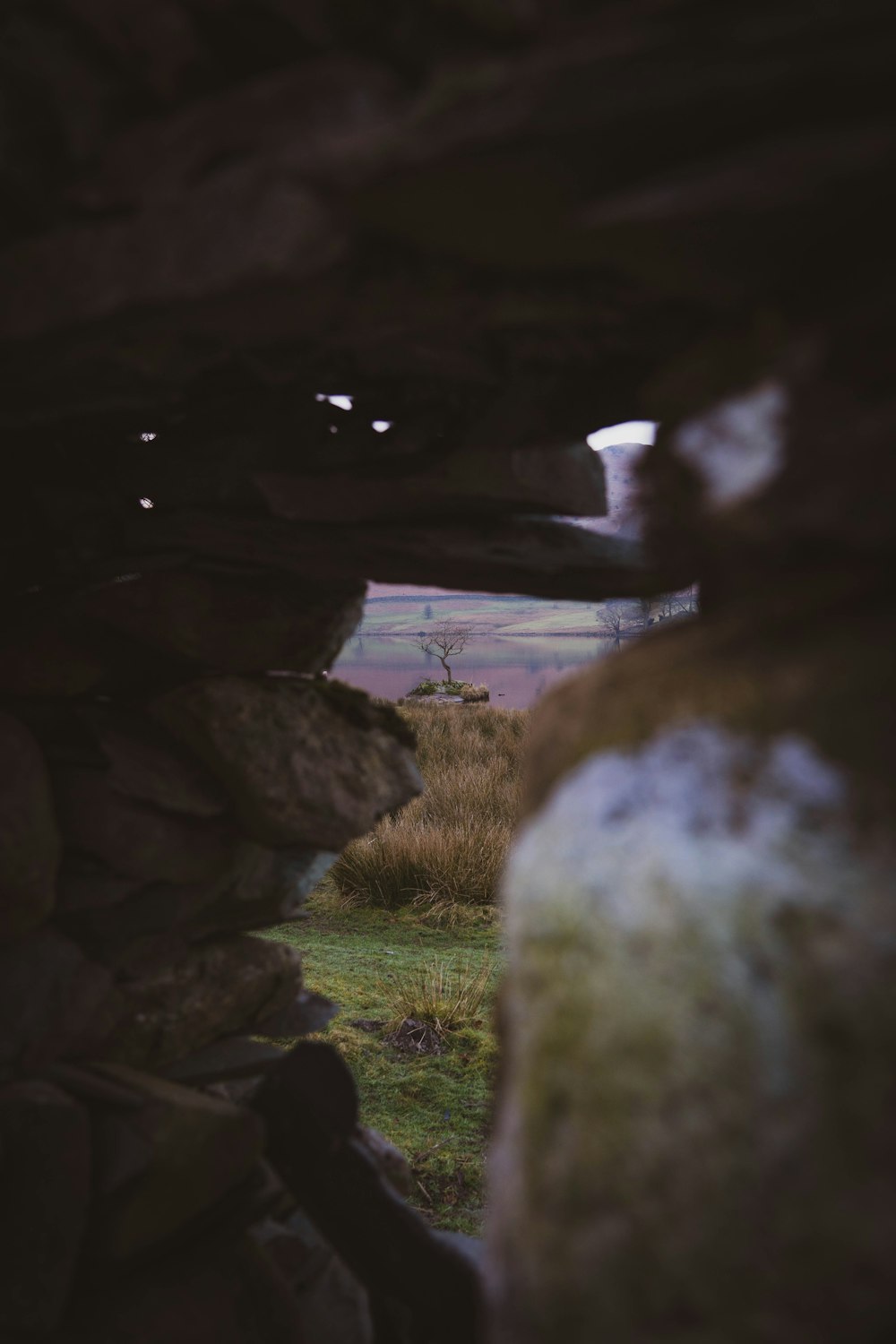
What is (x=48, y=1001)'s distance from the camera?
87.1 inches

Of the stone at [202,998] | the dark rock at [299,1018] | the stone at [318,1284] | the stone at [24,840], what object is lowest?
the stone at [318,1284]

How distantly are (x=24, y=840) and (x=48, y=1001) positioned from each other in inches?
15.9

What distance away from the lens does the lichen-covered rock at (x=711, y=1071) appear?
75 cm

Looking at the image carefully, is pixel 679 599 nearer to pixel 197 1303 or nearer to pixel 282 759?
pixel 282 759

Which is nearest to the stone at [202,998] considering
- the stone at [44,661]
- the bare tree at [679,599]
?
the stone at [44,661]

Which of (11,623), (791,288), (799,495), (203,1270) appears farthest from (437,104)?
(203,1270)

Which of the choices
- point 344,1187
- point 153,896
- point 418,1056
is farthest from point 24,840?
point 418,1056

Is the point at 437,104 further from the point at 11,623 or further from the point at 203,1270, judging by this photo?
the point at 203,1270

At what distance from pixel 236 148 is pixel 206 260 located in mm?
130

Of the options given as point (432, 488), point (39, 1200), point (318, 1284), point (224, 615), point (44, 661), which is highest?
point (432, 488)

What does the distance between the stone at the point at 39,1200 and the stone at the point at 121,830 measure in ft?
1.75

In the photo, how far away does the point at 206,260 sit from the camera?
3.74 feet

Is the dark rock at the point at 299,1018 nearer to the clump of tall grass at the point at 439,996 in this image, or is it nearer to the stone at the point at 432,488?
the stone at the point at 432,488

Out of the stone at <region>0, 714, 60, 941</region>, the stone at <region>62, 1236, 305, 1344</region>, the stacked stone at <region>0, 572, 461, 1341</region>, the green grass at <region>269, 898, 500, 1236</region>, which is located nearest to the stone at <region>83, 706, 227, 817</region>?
the stacked stone at <region>0, 572, 461, 1341</region>
